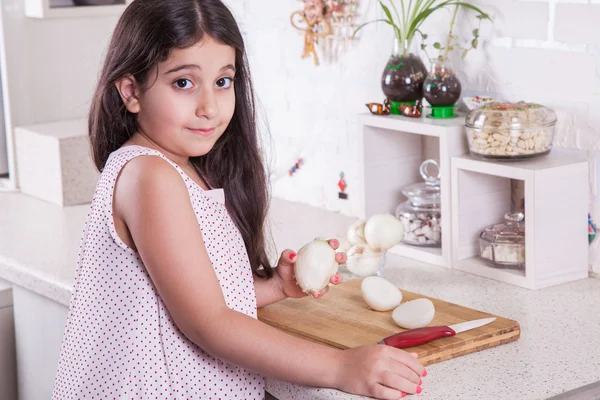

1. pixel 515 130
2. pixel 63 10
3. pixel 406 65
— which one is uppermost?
pixel 63 10

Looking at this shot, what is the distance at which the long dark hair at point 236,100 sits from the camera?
112 centimetres

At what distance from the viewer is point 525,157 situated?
57.4 inches

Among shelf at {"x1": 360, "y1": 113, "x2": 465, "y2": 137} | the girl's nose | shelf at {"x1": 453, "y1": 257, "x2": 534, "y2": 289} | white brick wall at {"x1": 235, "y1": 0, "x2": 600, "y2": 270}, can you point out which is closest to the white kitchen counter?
shelf at {"x1": 453, "y1": 257, "x2": 534, "y2": 289}

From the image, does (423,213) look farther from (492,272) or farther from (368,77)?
(368,77)

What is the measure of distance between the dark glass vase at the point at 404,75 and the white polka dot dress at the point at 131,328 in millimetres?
579

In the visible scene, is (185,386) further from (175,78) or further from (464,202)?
(464,202)

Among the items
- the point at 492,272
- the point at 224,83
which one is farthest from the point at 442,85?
the point at 224,83

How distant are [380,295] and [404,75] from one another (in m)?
0.50

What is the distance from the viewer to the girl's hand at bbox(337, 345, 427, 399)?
1040mm

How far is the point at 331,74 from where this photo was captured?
1.99 meters

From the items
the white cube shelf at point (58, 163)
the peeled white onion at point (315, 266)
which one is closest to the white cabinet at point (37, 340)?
the white cube shelf at point (58, 163)

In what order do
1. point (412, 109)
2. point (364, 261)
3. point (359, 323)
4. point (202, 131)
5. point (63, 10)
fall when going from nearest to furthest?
point (202, 131) < point (359, 323) < point (364, 261) < point (412, 109) < point (63, 10)

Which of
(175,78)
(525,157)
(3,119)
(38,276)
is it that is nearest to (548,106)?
(525,157)

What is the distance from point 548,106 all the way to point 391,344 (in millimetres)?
582
